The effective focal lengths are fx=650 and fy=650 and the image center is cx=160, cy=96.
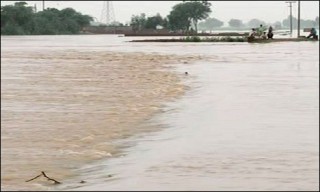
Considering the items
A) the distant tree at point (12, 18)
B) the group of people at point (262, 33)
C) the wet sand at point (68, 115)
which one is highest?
the distant tree at point (12, 18)

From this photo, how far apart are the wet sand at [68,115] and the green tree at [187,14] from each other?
89340 millimetres

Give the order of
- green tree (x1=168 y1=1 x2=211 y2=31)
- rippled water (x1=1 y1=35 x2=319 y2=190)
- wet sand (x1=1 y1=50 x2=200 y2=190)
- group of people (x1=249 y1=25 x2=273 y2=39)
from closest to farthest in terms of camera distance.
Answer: rippled water (x1=1 y1=35 x2=319 y2=190), wet sand (x1=1 y1=50 x2=200 y2=190), group of people (x1=249 y1=25 x2=273 y2=39), green tree (x1=168 y1=1 x2=211 y2=31)

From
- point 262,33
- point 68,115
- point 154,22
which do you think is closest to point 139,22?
point 154,22

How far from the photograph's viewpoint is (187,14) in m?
110

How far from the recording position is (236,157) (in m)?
6.89

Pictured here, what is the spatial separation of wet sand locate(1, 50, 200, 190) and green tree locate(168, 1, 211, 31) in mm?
89340

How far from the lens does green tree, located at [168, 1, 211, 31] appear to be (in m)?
109

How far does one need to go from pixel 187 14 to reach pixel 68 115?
100115 millimetres

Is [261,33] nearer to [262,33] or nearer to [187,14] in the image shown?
[262,33]

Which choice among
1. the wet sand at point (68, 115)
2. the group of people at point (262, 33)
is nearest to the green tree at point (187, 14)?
the group of people at point (262, 33)

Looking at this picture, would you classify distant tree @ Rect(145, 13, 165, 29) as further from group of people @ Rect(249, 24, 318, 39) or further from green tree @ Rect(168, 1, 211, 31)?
group of people @ Rect(249, 24, 318, 39)

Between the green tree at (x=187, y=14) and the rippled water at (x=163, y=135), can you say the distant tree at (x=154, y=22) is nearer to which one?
the green tree at (x=187, y=14)

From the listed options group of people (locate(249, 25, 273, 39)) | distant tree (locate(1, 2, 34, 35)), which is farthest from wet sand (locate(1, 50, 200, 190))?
group of people (locate(249, 25, 273, 39))

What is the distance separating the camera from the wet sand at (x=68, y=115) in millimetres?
6899
